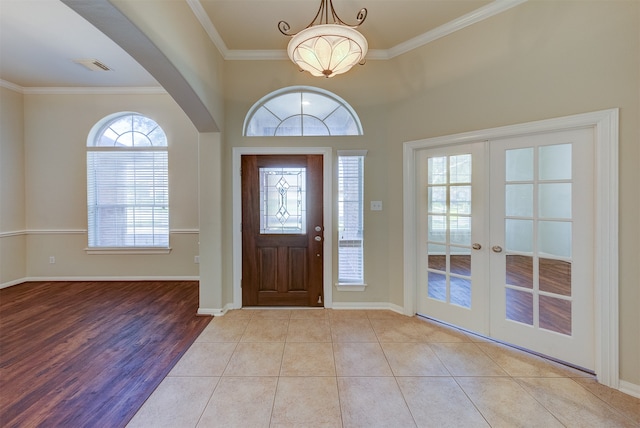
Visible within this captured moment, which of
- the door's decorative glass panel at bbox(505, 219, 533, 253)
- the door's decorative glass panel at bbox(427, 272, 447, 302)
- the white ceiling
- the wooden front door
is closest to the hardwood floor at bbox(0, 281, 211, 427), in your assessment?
the wooden front door

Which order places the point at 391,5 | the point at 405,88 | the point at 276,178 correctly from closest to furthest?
the point at 391,5 → the point at 405,88 → the point at 276,178

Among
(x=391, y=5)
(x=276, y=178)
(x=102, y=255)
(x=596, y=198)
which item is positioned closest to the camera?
(x=596, y=198)

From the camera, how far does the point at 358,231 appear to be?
342 centimetres

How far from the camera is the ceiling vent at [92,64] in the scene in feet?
11.5

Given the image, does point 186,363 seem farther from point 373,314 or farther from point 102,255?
point 102,255

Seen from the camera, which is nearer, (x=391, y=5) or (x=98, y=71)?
(x=391, y=5)

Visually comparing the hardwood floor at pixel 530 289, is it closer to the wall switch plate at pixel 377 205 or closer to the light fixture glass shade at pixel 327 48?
the wall switch plate at pixel 377 205

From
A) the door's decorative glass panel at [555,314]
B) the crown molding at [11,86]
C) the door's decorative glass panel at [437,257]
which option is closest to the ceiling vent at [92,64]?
the crown molding at [11,86]

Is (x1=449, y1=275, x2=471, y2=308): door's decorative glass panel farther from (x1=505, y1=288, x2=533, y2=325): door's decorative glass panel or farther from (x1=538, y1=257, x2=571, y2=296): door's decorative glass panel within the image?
(x1=538, y1=257, x2=571, y2=296): door's decorative glass panel

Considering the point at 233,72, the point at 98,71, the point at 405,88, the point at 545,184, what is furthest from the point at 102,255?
the point at 545,184

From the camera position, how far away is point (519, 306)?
2510 millimetres

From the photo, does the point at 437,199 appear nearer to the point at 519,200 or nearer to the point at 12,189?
the point at 519,200

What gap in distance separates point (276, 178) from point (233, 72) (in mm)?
1445

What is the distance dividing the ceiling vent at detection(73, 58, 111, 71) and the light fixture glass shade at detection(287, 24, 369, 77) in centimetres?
322
